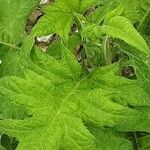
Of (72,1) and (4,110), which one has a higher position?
(72,1)

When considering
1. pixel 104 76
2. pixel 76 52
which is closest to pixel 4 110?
pixel 104 76

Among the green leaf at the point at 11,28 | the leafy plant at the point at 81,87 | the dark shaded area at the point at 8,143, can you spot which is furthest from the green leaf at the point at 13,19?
the dark shaded area at the point at 8,143

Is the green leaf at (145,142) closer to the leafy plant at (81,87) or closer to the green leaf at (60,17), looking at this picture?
the leafy plant at (81,87)

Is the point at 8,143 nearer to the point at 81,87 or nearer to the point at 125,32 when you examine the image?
the point at 81,87

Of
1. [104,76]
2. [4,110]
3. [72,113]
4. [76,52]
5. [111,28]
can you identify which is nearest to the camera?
[111,28]

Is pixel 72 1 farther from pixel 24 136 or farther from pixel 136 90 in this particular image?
pixel 24 136

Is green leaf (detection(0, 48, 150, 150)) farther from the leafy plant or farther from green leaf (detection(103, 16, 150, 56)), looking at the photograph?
green leaf (detection(103, 16, 150, 56))

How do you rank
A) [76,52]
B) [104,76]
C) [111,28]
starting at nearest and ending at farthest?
[111,28], [104,76], [76,52]

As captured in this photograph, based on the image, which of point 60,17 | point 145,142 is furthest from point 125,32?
point 145,142
